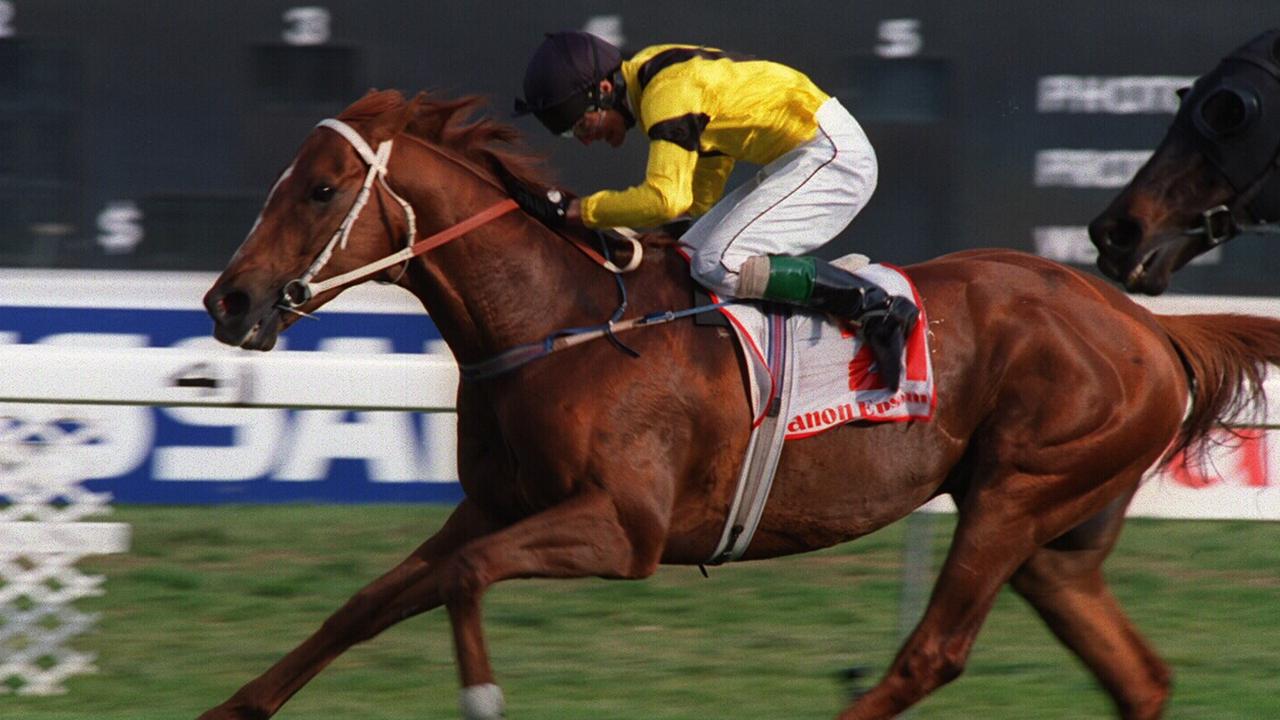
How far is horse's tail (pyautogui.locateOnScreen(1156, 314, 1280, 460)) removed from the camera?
4957 millimetres

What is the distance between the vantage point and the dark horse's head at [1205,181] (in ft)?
14.9

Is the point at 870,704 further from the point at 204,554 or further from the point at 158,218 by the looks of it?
the point at 158,218

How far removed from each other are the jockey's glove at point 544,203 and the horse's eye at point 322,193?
48cm

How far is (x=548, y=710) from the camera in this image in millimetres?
5320

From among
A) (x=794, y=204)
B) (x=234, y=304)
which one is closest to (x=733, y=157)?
(x=794, y=204)

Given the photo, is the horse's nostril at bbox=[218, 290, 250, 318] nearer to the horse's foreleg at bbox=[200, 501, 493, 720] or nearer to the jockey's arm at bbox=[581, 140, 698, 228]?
the horse's foreleg at bbox=[200, 501, 493, 720]

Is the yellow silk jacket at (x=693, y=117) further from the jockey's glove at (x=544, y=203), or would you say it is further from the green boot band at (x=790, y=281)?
the green boot band at (x=790, y=281)

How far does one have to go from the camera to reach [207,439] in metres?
7.61

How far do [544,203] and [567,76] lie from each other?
339 millimetres

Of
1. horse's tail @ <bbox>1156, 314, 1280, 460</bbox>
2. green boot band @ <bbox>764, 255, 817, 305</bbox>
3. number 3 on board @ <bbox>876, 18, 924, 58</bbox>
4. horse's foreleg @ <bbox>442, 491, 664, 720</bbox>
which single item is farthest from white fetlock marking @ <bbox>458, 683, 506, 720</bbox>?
number 3 on board @ <bbox>876, 18, 924, 58</bbox>

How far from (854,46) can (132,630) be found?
14.0 ft

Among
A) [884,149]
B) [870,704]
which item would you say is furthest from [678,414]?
[884,149]

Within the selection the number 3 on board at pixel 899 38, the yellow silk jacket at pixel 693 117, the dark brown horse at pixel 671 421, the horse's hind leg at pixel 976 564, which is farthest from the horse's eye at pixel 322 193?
the number 3 on board at pixel 899 38

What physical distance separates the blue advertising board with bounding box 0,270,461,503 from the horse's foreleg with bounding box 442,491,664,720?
123 inches
